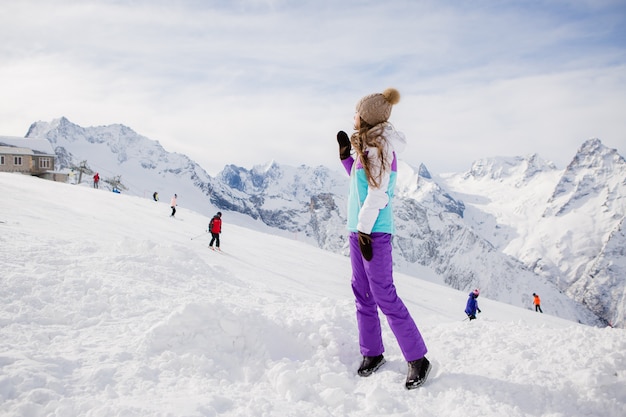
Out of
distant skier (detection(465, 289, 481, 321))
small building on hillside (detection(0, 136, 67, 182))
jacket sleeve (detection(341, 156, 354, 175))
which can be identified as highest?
small building on hillside (detection(0, 136, 67, 182))

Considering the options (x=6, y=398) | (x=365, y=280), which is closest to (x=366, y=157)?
(x=365, y=280)

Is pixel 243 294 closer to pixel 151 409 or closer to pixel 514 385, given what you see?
pixel 151 409

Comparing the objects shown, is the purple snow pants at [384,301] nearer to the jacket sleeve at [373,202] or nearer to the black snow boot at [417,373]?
the black snow boot at [417,373]

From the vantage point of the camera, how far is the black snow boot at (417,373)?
3.33 metres

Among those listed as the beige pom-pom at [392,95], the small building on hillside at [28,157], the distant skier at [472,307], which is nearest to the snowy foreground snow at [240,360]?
the beige pom-pom at [392,95]

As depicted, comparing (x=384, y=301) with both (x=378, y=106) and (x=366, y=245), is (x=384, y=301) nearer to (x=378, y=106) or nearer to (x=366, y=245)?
(x=366, y=245)

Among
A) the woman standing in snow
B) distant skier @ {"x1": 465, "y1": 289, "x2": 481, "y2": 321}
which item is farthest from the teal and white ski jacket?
distant skier @ {"x1": 465, "y1": 289, "x2": 481, "y2": 321}

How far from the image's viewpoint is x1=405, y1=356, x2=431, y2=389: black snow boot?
3326mm

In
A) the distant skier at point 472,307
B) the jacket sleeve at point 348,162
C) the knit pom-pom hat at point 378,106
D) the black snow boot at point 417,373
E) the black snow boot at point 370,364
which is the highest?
the knit pom-pom hat at point 378,106

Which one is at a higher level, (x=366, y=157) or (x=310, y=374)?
(x=366, y=157)

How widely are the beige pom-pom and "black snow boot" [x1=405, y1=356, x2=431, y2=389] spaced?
97.4 inches

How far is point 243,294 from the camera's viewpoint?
6375 millimetres

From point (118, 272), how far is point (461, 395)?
496cm

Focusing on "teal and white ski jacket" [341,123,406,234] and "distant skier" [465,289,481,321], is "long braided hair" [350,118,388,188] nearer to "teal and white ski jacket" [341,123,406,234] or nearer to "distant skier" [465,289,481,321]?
"teal and white ski jacket" [341,123,406,234]
